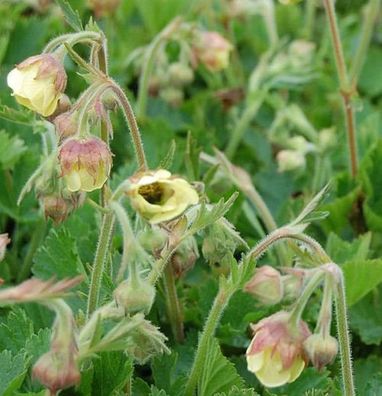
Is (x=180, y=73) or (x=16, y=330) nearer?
(x=16, y=330)

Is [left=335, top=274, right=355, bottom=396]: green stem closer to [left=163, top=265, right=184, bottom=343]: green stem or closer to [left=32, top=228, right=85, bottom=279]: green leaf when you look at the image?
[left=163, top=265, right=184, bottom=343]: green stem

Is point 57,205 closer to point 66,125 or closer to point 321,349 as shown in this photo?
point 66,125

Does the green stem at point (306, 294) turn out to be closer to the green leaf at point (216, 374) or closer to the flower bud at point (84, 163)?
the green leaf at point (216, 374)

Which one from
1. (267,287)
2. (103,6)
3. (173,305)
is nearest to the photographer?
(267,287)

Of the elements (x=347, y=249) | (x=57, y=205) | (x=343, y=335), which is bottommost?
(x=347, y=249)

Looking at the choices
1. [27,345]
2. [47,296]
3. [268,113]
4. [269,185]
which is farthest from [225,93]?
[47,296]

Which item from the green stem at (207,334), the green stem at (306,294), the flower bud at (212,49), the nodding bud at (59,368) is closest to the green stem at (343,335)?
the green stem at (306,294)

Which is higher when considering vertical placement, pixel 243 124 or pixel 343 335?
pixel 343 335

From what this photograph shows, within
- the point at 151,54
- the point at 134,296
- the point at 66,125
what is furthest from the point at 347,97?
the point at 134,296
